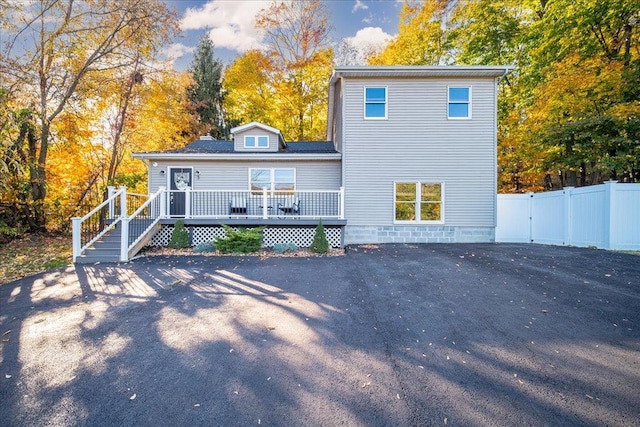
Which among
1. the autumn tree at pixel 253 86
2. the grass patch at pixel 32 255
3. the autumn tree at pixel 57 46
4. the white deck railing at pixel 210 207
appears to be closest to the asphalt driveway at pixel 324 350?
the grass patch at pixel 32 255

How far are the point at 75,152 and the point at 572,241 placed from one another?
2098 centimetres

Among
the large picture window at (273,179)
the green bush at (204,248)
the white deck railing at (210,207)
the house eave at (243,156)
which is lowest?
the green bush at (204,248)

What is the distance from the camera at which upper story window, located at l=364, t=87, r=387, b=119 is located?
10273 mm

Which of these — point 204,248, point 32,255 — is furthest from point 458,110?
point 32,255

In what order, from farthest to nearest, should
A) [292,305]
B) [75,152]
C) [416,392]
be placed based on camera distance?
[75,152] < [292,305] < [416,392]

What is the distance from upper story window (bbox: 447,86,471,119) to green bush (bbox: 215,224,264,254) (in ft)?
26.8

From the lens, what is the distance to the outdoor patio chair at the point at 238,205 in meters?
10.4

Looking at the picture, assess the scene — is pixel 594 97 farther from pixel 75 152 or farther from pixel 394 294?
pixel 75 152

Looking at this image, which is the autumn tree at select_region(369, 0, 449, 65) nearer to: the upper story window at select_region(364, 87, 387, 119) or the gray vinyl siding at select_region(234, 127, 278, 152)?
the upper story window at select_region(364, 87, 387, 119)

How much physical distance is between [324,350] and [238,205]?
8.59 metres

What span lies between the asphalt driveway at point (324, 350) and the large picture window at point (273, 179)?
587 cm

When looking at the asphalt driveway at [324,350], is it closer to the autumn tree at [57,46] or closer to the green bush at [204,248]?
the green bush at [204,248]

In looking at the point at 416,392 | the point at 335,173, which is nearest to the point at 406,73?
the point at 335,173

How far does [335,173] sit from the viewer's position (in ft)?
36.4
